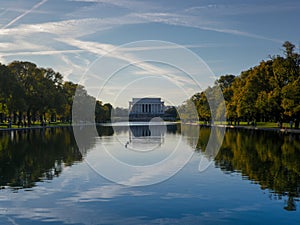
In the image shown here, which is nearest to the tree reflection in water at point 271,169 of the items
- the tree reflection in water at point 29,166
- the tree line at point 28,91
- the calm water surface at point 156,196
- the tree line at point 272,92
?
the calm water surface at point 156,196

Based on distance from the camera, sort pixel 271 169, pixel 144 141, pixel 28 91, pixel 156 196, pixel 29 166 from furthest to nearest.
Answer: pixel 28 91, pixel 144 141, pixel 29 166, pixel 271 169, pixel 156 196

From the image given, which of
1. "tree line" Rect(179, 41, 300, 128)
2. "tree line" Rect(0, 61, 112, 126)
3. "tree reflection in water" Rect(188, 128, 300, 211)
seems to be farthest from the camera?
"tree line" Rect(0, 61, 112, 126)

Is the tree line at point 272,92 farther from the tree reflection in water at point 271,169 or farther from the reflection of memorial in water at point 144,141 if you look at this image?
the tree reflection in water at point 271,169

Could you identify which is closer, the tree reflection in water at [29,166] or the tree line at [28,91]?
the tree reflection in water at [29,166]

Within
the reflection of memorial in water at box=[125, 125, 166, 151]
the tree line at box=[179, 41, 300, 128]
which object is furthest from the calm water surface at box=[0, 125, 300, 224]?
the tree line at box=[179, 41, 300, 128]

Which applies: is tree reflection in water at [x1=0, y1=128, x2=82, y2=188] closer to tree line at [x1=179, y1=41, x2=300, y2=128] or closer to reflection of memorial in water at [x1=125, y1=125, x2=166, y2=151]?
reflection of memorial in water at [x1=125, y1=125, x2=166, y2=151]

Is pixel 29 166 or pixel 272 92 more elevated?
pixel 272 92

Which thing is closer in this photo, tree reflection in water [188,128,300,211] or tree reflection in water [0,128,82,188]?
tree reflection in water [188,128,300,211]

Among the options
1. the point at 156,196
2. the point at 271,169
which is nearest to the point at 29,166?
the point at 156,196

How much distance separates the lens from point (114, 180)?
1972cm

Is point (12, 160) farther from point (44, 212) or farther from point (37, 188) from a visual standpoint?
point (44, 212)

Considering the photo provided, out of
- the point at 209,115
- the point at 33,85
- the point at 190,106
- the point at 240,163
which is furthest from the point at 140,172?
the point at 190,106

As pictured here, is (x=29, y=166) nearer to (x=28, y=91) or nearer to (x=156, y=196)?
(x=156, y=196)

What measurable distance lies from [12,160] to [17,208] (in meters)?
13.7
